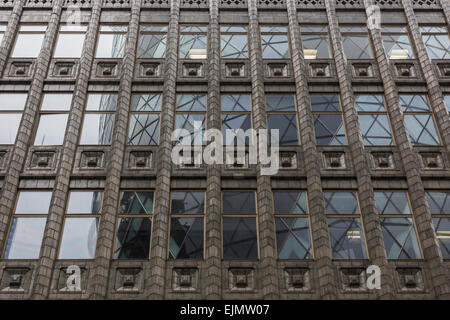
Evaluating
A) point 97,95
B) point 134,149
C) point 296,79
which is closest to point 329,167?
point 296,79

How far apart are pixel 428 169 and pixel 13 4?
59.7ft

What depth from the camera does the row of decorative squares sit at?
13.8 meters

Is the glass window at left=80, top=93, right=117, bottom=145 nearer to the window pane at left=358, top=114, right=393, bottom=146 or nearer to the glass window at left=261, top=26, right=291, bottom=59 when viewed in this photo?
the glass window at left=261, top=26, right=291, bottom=59

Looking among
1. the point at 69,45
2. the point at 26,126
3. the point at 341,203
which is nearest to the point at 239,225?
the point at 341,203

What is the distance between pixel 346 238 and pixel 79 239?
8.35 metres

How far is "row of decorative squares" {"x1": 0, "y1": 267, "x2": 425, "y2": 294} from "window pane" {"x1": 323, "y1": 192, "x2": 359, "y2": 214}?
202cm

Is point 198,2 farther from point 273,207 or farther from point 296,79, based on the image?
point 273,207

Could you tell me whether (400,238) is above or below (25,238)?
below

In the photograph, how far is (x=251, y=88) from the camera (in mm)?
18078

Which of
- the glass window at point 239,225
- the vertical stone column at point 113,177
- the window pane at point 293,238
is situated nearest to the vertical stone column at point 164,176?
the vertical stone column at point 113,177

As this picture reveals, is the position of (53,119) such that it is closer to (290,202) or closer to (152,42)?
(152,42)

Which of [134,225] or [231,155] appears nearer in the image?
[134,225]

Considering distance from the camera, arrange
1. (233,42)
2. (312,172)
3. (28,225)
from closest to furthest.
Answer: (28,225), (312,172), (233,42)

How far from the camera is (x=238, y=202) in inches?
611
